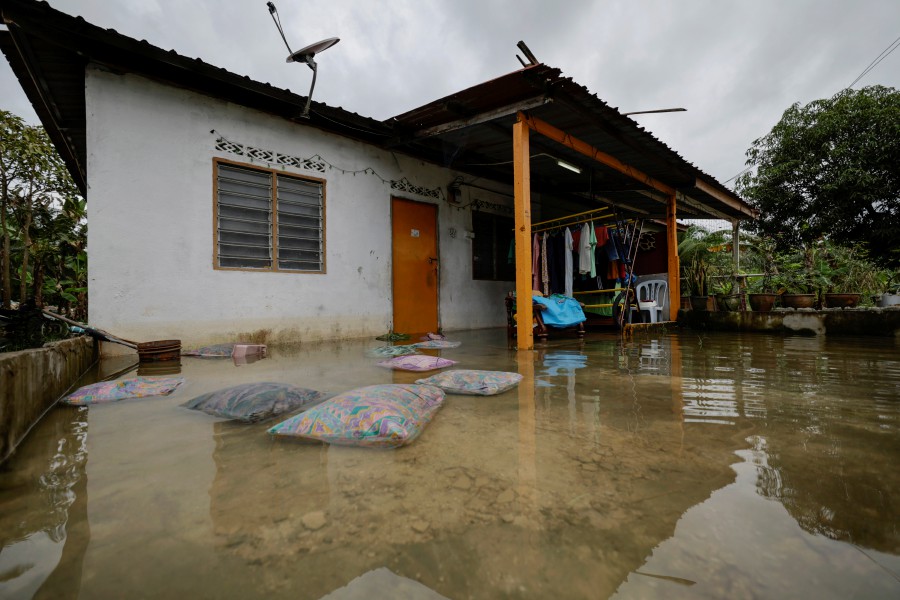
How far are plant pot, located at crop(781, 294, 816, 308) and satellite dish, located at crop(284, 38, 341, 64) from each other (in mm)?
7275

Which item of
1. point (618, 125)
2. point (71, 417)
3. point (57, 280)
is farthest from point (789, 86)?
point (57, 280)

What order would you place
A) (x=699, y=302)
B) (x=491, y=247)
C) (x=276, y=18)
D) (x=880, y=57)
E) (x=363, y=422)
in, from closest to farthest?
(x=363, y=422) → (x=276, y=18) → (x=699, y=302) → (x=491, y=247) → (x=880, y=57)

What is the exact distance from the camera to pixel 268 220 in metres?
4.91

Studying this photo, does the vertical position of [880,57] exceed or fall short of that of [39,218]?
it exceeds it

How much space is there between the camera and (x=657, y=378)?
2.48 meters

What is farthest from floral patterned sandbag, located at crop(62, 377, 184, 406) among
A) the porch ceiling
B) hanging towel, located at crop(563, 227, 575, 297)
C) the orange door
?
hanging towel, located at crop(563, 227, 575, 297)

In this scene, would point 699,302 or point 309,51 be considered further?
point 699,302

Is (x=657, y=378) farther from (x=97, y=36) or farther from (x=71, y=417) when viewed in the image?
(x=97, y=36)

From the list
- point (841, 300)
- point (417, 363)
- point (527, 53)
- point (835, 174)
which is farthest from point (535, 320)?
point (835, 174)

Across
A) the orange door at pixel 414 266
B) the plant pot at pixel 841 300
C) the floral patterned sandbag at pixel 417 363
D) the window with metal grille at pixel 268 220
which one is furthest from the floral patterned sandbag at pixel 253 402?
the plant pot at pixel 841 300

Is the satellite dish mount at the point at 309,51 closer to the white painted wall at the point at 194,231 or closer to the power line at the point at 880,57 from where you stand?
the white painted wall at the point at 194,231

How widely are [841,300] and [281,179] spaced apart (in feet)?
26.7

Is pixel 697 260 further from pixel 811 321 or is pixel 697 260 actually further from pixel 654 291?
pixel 811 321

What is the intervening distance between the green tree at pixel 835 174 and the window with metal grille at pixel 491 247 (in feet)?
24.1
